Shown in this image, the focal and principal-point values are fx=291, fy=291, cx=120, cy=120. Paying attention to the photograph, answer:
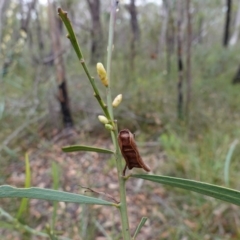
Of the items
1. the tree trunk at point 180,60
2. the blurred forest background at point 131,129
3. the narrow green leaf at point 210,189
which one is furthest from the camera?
the tree trunk at point 180,60

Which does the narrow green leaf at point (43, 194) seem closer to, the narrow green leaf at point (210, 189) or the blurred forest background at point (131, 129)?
the narrow green leaf at point (210, 189)

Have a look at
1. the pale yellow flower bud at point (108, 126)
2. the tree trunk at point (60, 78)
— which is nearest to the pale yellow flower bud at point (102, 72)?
the pale yellow flower bud at point (108, 126)

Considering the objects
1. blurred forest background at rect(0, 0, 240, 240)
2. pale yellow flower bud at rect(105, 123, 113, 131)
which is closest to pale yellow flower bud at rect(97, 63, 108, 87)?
pale yellow flower bud at rect(105, 123, 113, 131)

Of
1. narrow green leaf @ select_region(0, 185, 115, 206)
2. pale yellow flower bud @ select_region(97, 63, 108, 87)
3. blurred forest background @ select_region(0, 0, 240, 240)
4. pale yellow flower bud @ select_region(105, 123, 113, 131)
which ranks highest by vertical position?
blurred forest background @ select_region(0, 0, 240, 240)

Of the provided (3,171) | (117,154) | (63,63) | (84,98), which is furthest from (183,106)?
(117,154)

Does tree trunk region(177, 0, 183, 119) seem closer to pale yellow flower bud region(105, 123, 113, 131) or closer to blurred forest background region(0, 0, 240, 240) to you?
blurred forest background region(0, 0, 240, 240)

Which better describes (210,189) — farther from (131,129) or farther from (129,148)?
(131,129)
